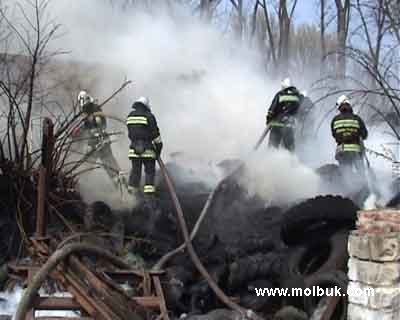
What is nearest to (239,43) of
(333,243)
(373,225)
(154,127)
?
(154,127)

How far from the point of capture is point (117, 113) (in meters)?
12.8

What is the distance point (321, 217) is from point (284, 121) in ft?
10.9

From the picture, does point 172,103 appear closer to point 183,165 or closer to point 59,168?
point 183,165

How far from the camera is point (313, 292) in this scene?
14.2 ft

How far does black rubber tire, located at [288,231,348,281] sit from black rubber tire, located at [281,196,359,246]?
0.10m

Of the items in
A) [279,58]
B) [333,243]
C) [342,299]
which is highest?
[279,58]

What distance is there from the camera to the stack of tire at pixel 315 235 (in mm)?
4723

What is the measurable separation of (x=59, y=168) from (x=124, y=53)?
7.68 m

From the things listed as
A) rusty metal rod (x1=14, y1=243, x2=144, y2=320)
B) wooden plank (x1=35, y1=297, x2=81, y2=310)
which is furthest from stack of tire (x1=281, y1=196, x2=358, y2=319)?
rusty metal rod (x1=14, y1=243, x2=144, y2=320)

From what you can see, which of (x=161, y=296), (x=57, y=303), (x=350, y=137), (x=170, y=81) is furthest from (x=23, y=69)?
(x=57, y=303)

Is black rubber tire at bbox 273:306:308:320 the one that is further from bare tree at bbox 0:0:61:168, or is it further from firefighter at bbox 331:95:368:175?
firefighter at bbox 331:95:368:175

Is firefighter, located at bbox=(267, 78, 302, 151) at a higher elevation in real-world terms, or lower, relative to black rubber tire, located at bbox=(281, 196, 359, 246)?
higher

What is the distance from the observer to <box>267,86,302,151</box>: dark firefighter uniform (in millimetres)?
8070

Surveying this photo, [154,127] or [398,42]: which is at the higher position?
[398,42]
